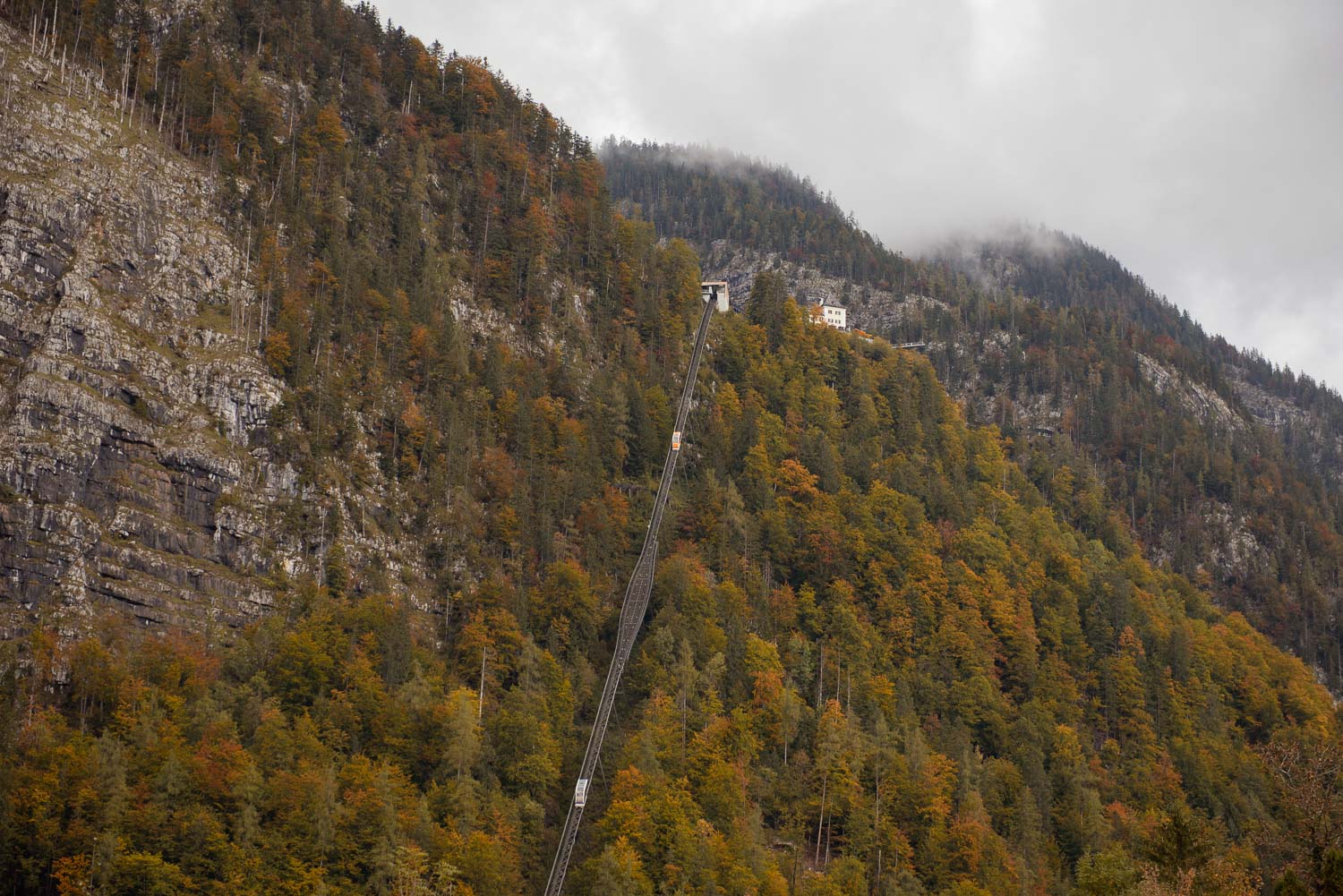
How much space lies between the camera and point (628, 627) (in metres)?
94.6

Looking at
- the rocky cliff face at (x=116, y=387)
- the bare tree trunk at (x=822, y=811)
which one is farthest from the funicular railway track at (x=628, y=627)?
the rocky cliff face at (x=116, y=387)

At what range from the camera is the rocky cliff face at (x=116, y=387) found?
76.2m

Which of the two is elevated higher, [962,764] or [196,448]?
[196,448]

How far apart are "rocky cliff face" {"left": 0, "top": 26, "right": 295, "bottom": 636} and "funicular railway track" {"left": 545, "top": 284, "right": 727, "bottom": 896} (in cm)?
2646

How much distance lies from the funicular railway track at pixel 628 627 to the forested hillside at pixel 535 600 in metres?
1.29

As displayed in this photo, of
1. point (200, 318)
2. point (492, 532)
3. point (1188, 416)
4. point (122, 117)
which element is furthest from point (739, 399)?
point (1188, 416)

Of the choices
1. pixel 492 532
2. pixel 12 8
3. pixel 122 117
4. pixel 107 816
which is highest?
pixel 12 8

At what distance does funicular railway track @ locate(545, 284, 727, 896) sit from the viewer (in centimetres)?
7556

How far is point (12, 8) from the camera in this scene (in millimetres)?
100188

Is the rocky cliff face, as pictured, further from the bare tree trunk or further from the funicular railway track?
the bare tree trunk

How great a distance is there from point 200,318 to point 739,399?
5919cm

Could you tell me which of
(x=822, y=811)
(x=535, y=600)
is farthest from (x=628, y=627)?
(x=822, y=811)

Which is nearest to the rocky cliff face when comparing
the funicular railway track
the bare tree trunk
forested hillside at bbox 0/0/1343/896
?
forested hillside at bbox 0/0/1343/896

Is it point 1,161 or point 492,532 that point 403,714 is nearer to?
point 492,532
